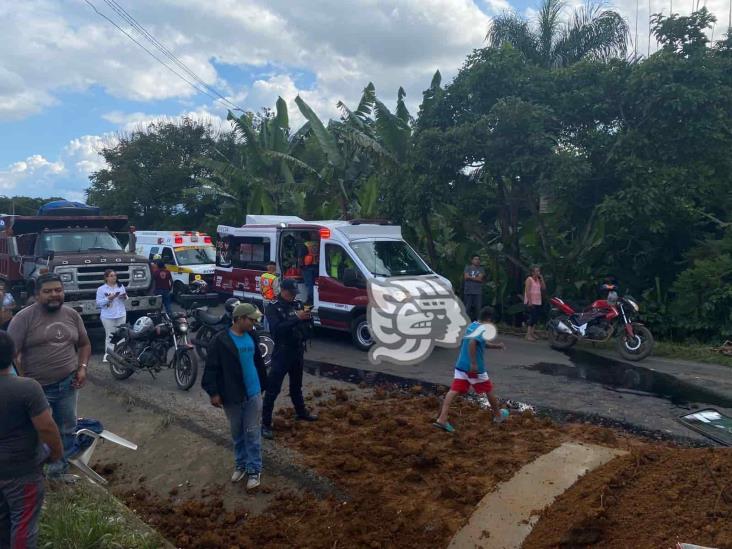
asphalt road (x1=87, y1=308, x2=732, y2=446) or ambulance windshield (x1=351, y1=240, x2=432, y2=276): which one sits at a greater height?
ambulance windshield (x1=351, y1=240, x2=432, y2=276)

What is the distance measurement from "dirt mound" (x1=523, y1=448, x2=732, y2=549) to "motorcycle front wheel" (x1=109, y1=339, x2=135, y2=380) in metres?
6.89

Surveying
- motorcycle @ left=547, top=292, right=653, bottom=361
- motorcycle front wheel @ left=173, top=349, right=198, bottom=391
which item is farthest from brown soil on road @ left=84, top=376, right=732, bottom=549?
motorcycle @ left=547, top=292, right=653, bottom=361

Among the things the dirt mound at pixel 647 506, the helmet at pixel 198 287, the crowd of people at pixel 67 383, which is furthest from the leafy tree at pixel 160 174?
the dirt mound at pixel 647 506

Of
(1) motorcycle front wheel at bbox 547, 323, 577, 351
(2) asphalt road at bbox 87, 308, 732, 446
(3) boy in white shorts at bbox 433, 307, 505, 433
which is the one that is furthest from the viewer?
(1) motorcycle front wheel at bbox 547, 323, 577, 351

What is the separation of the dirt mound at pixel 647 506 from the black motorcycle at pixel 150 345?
615 cm

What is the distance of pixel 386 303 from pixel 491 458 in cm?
557

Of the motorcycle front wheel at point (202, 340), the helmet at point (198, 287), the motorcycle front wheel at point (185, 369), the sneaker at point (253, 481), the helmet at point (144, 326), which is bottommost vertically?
the sneaker at point (253, 481)

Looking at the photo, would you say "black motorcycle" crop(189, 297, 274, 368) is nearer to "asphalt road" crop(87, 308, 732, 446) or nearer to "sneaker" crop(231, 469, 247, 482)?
"asphalt road" crop(87, 308, 732, 446)

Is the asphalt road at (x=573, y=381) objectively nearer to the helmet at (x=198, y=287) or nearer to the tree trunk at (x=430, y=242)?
the tree trunk at (x=430, y=242)

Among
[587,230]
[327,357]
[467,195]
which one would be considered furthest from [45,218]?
[587,230]

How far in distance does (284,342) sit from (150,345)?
3.63m

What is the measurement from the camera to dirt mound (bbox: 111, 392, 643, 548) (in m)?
4.87

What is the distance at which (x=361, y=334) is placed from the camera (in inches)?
459

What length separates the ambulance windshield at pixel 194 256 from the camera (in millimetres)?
19875
